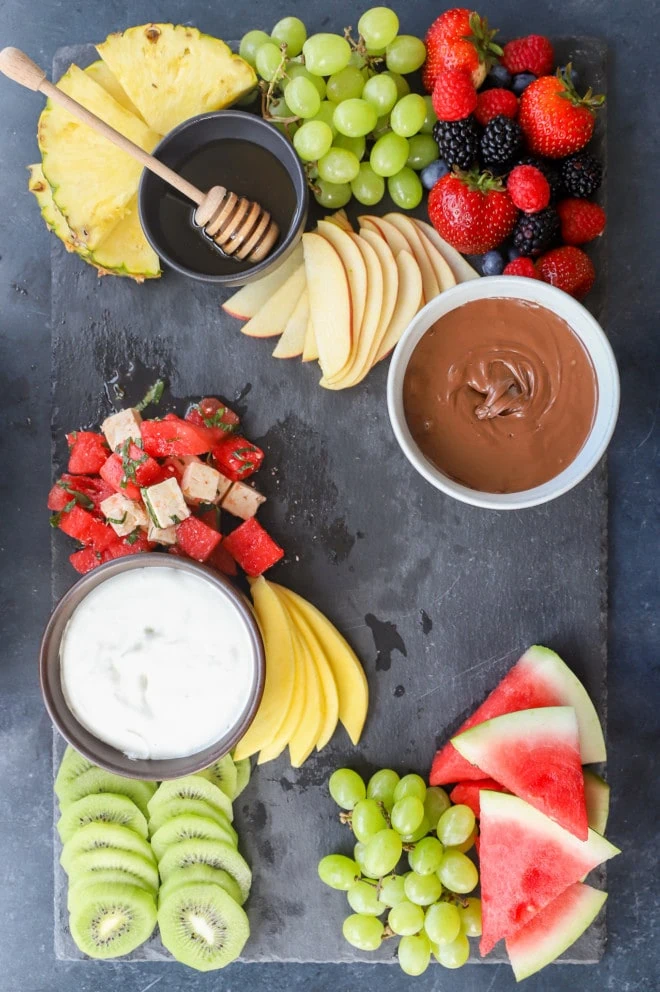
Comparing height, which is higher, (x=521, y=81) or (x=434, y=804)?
(x=521, y=81)

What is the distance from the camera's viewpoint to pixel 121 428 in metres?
1.79

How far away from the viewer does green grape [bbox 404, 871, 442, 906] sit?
1.72 m

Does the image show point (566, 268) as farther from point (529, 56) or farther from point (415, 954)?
point (415, 954)

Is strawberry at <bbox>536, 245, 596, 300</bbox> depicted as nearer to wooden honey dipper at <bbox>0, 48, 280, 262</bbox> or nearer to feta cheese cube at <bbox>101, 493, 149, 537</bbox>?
wooden honey dipper at <bbox>0, 48, 280, 262</bbox>

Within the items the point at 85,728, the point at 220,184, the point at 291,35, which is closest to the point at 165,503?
the point at 85,728

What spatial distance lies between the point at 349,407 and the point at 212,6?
959 mm

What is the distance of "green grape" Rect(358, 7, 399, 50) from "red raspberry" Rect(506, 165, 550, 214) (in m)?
0.37

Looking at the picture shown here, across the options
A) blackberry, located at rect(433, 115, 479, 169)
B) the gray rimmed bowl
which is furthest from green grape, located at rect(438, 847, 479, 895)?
blackberry, located at rect(433, 115, 479, 169)

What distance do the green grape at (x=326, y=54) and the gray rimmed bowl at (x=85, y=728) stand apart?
98 centimetres

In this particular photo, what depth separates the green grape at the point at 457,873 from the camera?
5.72 feet

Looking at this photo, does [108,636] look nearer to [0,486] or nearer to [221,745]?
[221,745]

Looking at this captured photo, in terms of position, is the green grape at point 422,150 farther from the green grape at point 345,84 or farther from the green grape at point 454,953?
the green grape at point 454,953

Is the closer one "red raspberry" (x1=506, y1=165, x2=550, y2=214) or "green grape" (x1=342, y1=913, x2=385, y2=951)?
"red raspberry" (x1=506, y1=165, x2=550, y2=214)

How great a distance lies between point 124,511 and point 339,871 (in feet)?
2.79
